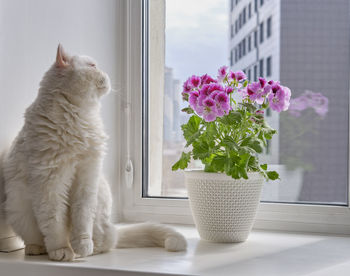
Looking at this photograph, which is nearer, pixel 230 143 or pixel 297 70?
pixel 230 143

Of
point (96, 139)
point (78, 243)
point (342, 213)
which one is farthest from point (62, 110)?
point (342, 213)

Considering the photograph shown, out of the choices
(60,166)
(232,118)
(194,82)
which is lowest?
(60,166)

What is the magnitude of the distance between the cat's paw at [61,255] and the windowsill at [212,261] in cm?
2

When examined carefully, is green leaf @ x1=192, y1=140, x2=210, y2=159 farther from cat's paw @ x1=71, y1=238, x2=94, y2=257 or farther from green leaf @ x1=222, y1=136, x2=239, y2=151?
cat's paw @ x1=71, y1=238, x2=94, y2=257

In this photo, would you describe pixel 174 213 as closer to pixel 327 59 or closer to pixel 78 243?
pixel 78 243

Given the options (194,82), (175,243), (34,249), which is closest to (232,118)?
(194,82)

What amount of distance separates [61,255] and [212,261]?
0.40 m

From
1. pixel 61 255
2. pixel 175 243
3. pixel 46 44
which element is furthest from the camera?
pixel 46 44

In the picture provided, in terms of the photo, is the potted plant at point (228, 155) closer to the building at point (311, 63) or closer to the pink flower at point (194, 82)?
the pink flower at point (194, 82)

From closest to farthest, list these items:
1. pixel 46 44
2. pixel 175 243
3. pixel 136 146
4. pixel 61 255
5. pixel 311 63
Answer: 1. pixel 61 255
2. pixel 175 243
3. pixel 46 44
4. pixel 311 63
5. pixel 136 146

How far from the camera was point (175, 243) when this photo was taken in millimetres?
1331

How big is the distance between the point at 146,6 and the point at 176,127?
50 cm

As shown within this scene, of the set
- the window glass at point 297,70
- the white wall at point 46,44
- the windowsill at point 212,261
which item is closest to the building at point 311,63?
the window glass at point 297,70

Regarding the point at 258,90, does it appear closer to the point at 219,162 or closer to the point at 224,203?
the point at 219,162
